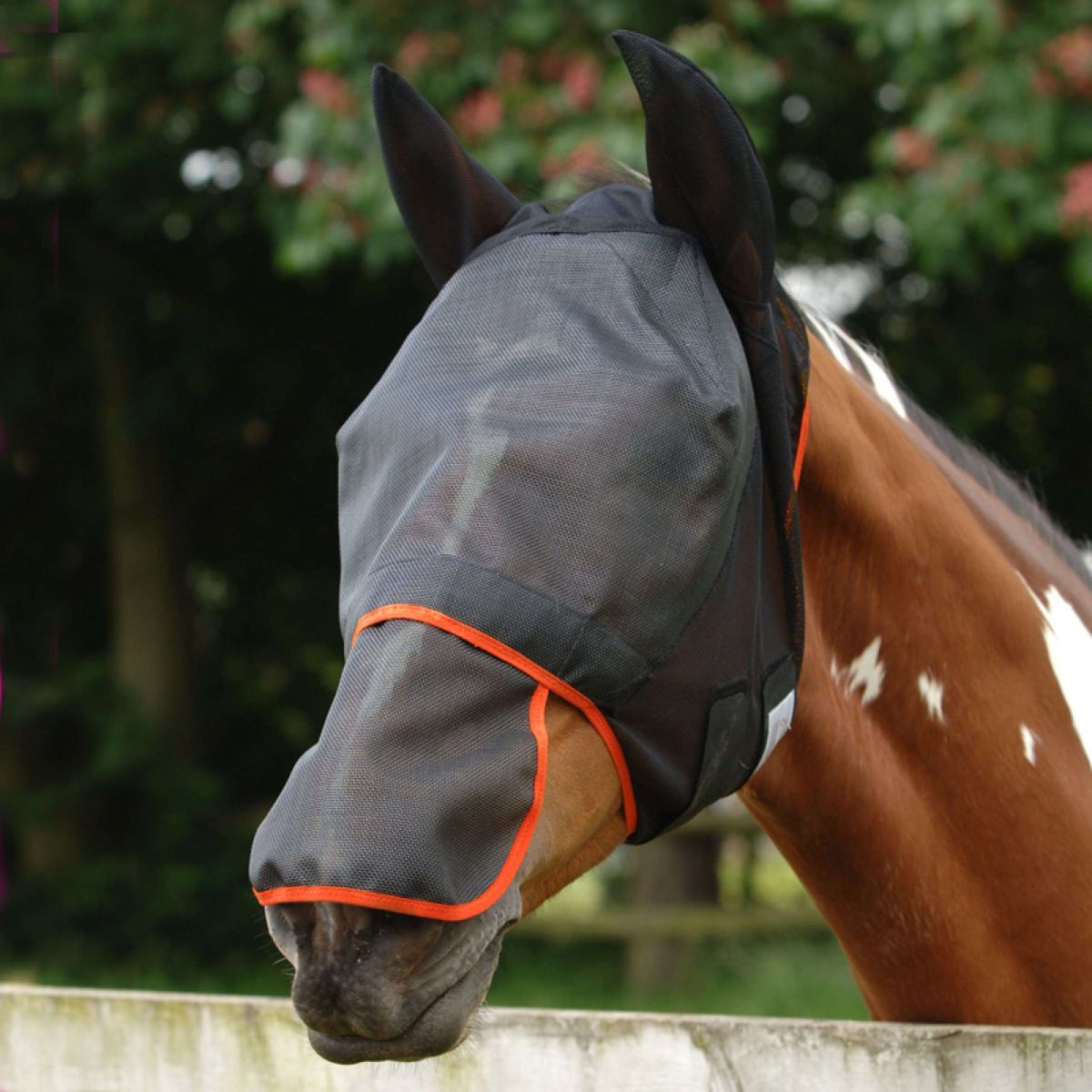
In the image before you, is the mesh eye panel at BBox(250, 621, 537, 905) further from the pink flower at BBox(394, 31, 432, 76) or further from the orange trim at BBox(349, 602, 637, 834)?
the pink flower at BBox(394, 31, 432, 76)

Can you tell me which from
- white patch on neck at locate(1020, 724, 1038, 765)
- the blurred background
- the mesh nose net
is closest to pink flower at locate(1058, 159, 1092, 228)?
the blurred background

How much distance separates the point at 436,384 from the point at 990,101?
290 cm

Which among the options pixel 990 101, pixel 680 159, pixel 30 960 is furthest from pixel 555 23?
pixel 30 960

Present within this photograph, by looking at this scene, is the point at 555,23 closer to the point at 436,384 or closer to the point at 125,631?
the point at 436,384

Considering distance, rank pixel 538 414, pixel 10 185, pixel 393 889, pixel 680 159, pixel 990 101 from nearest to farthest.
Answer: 1. pixel 393 889
2. pixel 538 414
3. pixel 680 159
4. pixel 990 101
5. pixel 10 185

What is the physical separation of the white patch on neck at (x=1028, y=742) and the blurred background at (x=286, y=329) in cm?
227

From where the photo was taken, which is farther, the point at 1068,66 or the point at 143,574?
the point at 143,574

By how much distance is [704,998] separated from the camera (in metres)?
6.86

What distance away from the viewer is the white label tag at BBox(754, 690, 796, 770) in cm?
152

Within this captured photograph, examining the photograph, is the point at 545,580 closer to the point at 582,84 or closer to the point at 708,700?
the point at 708,700

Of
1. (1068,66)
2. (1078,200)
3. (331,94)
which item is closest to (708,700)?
(1078,200)

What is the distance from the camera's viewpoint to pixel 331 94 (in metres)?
4.39

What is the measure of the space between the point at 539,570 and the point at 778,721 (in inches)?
14.9

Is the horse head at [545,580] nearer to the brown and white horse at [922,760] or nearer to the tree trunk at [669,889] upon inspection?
the brown and white horse at [922,760]
